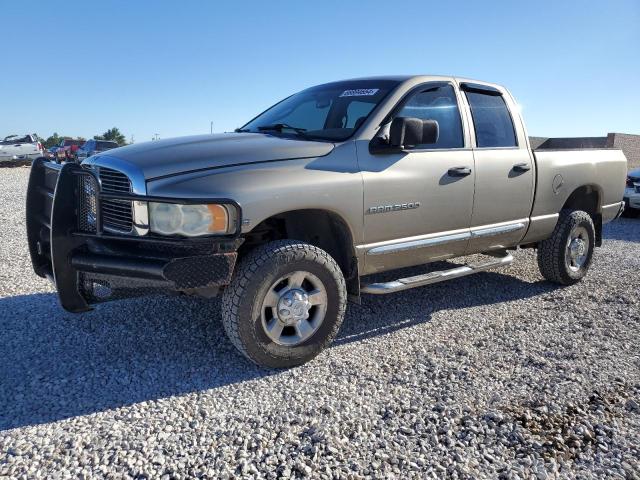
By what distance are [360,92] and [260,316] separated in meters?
2.03

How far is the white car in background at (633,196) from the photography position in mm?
11562

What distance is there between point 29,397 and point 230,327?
1146 mm

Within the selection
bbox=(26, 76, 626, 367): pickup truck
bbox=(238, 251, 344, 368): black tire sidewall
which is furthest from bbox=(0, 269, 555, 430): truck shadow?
bbox=(26, 76, 626, 367): pickup truck

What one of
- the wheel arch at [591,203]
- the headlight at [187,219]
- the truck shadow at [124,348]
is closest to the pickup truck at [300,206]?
the headlight at [187,219]

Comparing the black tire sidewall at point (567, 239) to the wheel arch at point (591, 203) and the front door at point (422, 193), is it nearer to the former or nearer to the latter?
the wheel arch at point (591, 203)

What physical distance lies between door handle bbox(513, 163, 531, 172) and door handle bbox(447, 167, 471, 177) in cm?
68

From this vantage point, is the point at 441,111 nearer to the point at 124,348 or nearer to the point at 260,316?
the point at 260,316

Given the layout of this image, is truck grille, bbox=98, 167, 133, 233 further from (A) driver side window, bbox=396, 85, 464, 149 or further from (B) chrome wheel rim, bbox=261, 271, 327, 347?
(A) driver side window, bbox=396, 85, 464, 149

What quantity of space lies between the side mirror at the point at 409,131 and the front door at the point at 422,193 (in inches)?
5.8

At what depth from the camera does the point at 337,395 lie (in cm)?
303

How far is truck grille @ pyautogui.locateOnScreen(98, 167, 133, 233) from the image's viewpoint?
312 cm

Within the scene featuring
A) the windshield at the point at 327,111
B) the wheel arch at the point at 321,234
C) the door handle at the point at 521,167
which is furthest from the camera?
the door handle at the point at 521,167

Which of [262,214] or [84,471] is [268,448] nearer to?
[84,471]

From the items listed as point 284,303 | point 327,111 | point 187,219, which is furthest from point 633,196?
point 187,219
